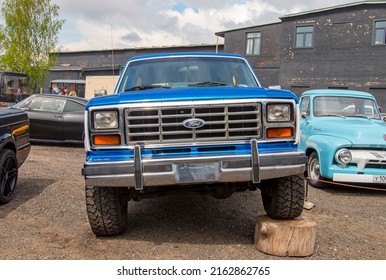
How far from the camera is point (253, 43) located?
94.6 feet

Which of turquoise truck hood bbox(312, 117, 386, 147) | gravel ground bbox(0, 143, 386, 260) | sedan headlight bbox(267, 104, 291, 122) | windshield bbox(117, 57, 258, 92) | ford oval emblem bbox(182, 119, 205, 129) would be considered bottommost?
gravel ground bbox(0, 143, 386, 260)

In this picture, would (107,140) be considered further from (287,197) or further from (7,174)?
(7,174)

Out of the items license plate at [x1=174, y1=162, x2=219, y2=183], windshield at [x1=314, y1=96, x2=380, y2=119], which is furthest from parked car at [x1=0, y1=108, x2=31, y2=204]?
windshield at [x1=314, y1=96, x2=380, y2=119]

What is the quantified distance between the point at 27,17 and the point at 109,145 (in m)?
22.0

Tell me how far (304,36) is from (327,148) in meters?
20.7

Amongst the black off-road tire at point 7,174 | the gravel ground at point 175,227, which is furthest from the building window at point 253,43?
the black off-road tire at point 7,174

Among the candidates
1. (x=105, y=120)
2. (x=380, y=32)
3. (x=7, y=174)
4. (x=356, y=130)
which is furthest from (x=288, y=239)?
(x=380, y=32)

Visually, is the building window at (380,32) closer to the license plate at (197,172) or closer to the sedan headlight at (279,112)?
the sedan headlight at (279,112)

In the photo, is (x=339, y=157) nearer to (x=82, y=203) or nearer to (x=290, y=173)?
(x=290, y=173)

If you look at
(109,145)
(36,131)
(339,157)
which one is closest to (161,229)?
(109,145)

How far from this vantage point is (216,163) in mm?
3324

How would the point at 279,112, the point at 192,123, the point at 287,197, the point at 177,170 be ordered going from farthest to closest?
the point at 287,197 < the point at 279,112 < the point at 192,123 < the point at 177,170

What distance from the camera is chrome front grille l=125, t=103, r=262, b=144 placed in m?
3.43

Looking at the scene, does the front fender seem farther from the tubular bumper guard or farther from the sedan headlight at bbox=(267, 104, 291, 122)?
the tubular bumper guard
